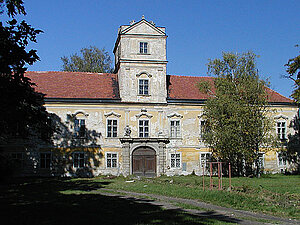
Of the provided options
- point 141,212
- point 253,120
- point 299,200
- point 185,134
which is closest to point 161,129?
point 185,134

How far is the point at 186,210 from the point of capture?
1203cm

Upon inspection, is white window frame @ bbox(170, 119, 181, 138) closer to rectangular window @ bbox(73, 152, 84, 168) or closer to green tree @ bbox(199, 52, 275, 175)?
green tree @ bbox(199, 52, 275, 175)

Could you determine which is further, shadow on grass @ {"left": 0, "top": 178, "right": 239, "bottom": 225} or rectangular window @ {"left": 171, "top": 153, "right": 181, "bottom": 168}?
rectangular window @ {"left": 171, "top": 153, "right": 181, "bottom": 168}

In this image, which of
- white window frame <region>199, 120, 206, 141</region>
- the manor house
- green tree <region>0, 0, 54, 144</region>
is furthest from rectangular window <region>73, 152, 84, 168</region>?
green tree <region>0, 0, 54, 144</region>

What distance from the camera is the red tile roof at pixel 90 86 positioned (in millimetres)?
30672

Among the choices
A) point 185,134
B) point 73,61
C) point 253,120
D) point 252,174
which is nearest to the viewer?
point 253,120

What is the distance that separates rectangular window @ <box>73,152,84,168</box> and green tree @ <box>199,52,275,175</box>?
36.4 feet

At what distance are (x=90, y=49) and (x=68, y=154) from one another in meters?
21.4

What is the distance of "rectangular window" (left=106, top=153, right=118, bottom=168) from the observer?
98.7 feet

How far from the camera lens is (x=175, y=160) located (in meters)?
31.1

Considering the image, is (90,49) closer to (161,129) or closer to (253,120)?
(161,129)

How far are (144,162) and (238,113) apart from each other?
31.0 feet

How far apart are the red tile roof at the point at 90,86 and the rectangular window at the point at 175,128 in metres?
2.29

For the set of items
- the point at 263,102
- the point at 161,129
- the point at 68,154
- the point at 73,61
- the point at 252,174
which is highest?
the point at 73,61
